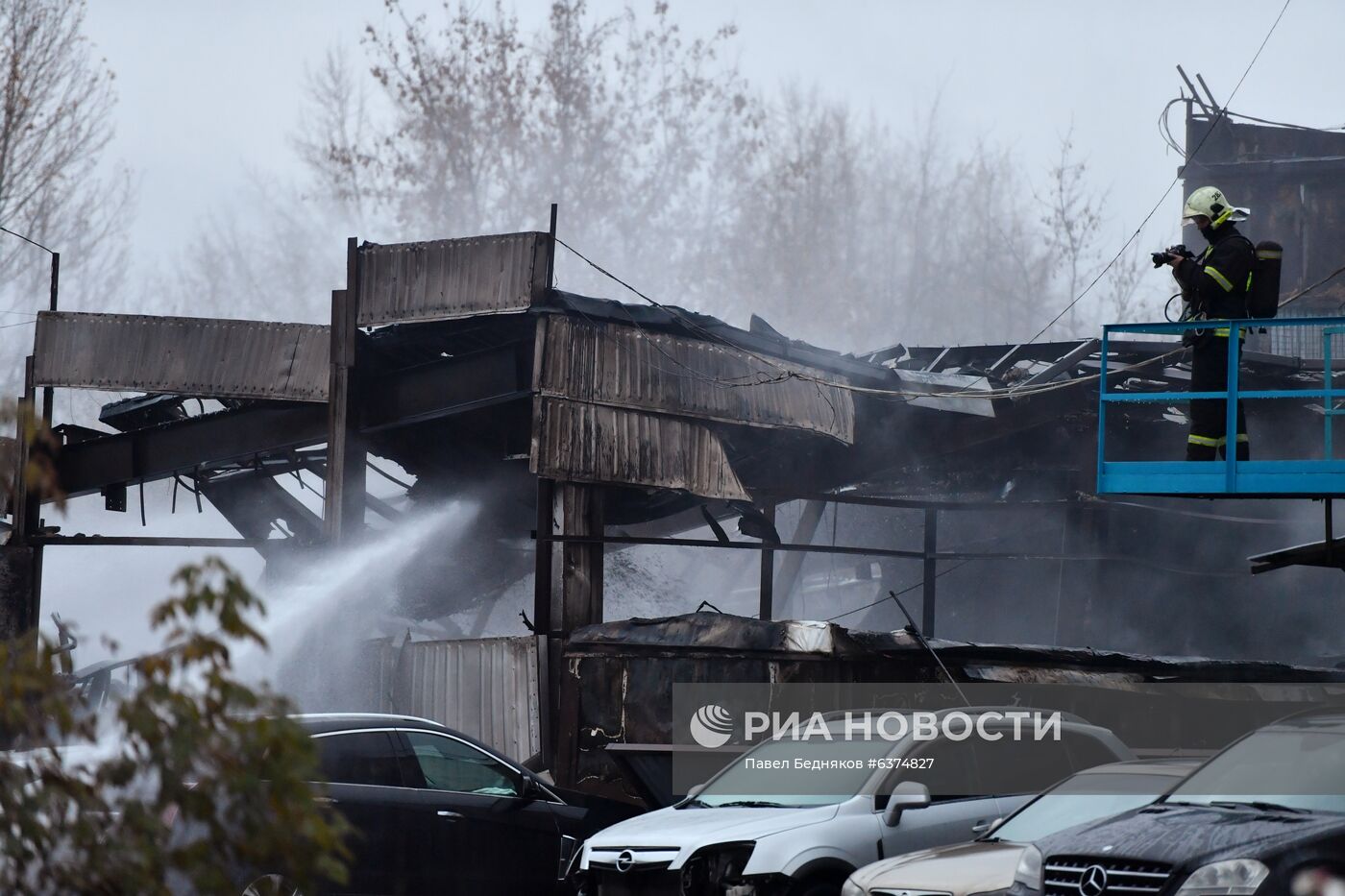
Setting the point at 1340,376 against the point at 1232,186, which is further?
the point at 1232,186

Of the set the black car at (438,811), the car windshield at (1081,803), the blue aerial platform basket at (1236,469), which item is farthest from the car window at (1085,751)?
the black car at (438,811)

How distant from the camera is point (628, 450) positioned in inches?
612

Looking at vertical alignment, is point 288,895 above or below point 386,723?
below

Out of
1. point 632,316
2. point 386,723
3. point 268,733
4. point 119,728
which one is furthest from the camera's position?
point 632,316

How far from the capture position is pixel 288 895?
7859 mm

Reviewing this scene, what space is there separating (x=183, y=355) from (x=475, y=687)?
5225mm

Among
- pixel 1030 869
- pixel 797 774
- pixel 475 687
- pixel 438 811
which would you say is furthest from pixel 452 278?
pixel 1030 869

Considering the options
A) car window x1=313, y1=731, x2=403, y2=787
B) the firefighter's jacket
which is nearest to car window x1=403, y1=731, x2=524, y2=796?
car window x1=313, y1=731, x2=403, y2=787

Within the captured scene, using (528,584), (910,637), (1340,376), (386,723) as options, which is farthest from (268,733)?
(528,584)

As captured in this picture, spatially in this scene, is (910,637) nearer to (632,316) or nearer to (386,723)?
(632,316)

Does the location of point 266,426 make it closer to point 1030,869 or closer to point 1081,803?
point 1081,803

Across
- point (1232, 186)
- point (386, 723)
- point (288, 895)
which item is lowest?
point (288, 895)

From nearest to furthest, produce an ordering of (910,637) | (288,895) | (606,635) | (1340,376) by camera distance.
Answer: (288,895) < (910,637) < (606,635) < (1340,376)

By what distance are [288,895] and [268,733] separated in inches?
192
